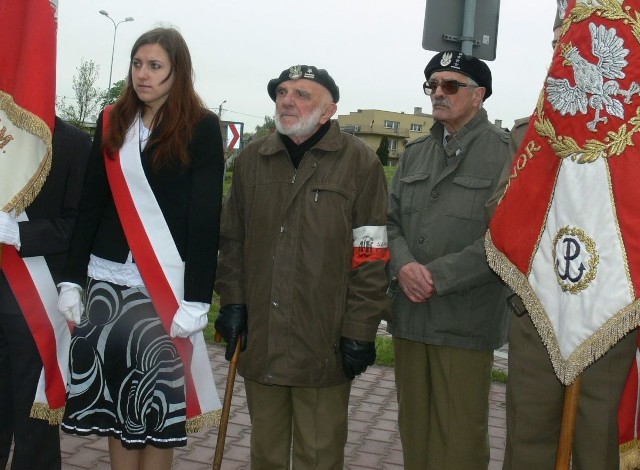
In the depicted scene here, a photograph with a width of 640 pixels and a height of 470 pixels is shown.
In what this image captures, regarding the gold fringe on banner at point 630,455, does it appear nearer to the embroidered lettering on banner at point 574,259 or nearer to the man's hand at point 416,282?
the embroidered lettering on banner at point 574,259

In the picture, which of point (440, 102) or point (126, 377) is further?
point (440, 102)

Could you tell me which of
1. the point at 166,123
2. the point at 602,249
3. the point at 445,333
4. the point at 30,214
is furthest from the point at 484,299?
the point at 30,214

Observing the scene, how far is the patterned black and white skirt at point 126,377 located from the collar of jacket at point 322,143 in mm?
808

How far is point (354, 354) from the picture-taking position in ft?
11.2

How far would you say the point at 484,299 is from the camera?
374 centimetres

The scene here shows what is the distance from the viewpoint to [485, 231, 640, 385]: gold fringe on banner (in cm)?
277

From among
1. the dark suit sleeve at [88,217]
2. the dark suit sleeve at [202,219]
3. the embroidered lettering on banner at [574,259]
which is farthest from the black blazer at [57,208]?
the embroidered lettering on banner at [574,259]

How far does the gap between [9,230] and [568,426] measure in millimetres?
2309

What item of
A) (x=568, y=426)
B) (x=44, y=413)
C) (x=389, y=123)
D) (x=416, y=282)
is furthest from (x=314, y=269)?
(x=389, y=123)

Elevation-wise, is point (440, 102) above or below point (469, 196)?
above

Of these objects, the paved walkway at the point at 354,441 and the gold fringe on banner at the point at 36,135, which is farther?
the paved walkway at the point at 354,441

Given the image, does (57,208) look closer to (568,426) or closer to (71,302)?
(71,302)

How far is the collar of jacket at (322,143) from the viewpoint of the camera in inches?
138

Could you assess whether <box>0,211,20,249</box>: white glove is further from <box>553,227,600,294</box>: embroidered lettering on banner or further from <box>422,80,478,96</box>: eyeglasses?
<box>553,227,600,294</box>: embroidered lettering on banner
